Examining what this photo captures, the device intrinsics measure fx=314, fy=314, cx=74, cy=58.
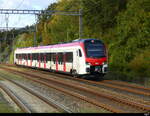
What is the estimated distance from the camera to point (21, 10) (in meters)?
34.1

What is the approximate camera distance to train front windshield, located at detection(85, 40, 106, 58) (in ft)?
74.5

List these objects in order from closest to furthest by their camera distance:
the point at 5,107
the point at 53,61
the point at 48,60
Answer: the point at 5,107 < the point at 53,61 < the point at 48,60

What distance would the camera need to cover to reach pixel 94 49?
23000 millimetres

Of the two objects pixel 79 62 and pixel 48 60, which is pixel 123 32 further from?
pixel 79 62

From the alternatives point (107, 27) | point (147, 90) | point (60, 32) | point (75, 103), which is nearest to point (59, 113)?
point (75, 103)

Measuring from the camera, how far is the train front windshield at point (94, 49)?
894 inches

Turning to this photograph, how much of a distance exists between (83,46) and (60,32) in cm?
3386

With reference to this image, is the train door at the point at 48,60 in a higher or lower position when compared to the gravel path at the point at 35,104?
higher

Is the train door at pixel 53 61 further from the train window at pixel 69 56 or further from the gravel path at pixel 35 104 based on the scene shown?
the gravel path at pixel 35 104

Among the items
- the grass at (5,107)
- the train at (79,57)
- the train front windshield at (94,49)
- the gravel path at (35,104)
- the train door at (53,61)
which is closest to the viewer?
the grass at (5,107)

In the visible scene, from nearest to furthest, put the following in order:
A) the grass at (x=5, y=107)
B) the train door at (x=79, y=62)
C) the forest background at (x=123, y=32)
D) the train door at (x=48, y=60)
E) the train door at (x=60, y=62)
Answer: the grass at (x=5, y=107), the train door at (x=79, y=62), the forest background at (x=123, y=32), the train door at (x=60, y=62), the train door at (x=48, y=60)

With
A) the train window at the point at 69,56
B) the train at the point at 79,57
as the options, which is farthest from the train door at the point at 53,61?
the train window at the point at 69,56

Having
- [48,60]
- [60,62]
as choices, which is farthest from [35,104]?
[48,60]

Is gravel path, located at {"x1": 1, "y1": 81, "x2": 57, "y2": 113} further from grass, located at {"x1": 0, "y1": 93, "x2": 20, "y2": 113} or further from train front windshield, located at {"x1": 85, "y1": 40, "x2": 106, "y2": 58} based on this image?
train front windshield, located at {"x1": 85, "y1": 40, "x2": 106, "y2": 58}
